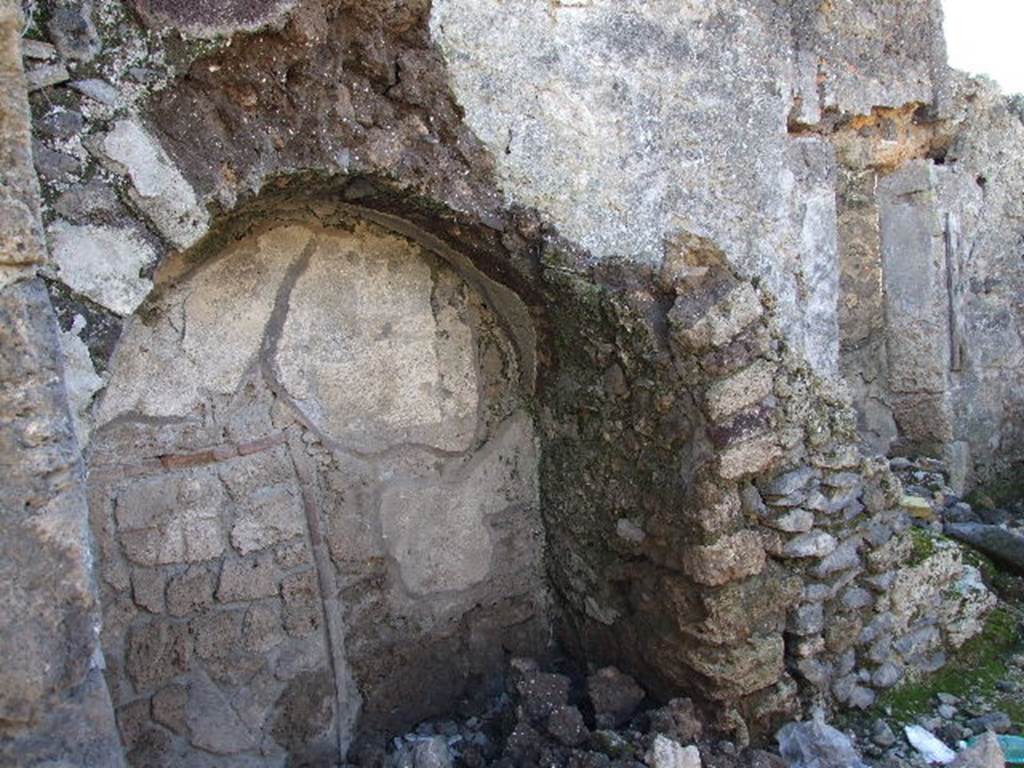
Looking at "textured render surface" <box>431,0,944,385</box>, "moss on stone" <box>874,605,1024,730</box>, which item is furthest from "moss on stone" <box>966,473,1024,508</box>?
"textured render surface" <box>431,0,944,385</box>

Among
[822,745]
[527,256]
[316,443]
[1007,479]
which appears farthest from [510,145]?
[1007,479]

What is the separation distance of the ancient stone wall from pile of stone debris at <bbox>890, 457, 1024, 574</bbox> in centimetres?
41

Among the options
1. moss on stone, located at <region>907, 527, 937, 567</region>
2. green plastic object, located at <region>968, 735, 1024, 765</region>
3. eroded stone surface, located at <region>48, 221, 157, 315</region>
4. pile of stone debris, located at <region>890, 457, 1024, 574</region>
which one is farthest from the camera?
pile of stone debris, located at <region>890, 457, 1024, 574</region>

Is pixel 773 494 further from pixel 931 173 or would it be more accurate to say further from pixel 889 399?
pixel 931 173

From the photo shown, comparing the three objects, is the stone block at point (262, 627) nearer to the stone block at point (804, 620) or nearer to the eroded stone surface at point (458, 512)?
the eroded stone surface at point (458, 512)

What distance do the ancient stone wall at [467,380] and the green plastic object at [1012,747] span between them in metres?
0.31

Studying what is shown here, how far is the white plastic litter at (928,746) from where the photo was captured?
96.1 inches

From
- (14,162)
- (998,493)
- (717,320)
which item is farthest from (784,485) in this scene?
(998,493)

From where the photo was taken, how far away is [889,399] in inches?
151

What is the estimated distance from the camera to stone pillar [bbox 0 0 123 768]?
1.46 meters

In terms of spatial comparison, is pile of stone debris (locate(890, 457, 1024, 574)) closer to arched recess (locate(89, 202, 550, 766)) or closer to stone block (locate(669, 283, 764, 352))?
stone block (locate(669, 283, 764, 352))

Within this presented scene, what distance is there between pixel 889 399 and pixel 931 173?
937 mm

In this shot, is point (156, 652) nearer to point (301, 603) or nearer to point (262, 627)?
point (262, 627)

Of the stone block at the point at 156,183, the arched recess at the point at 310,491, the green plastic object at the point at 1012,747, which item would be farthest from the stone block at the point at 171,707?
the green plastic object at the point at 1012,747
